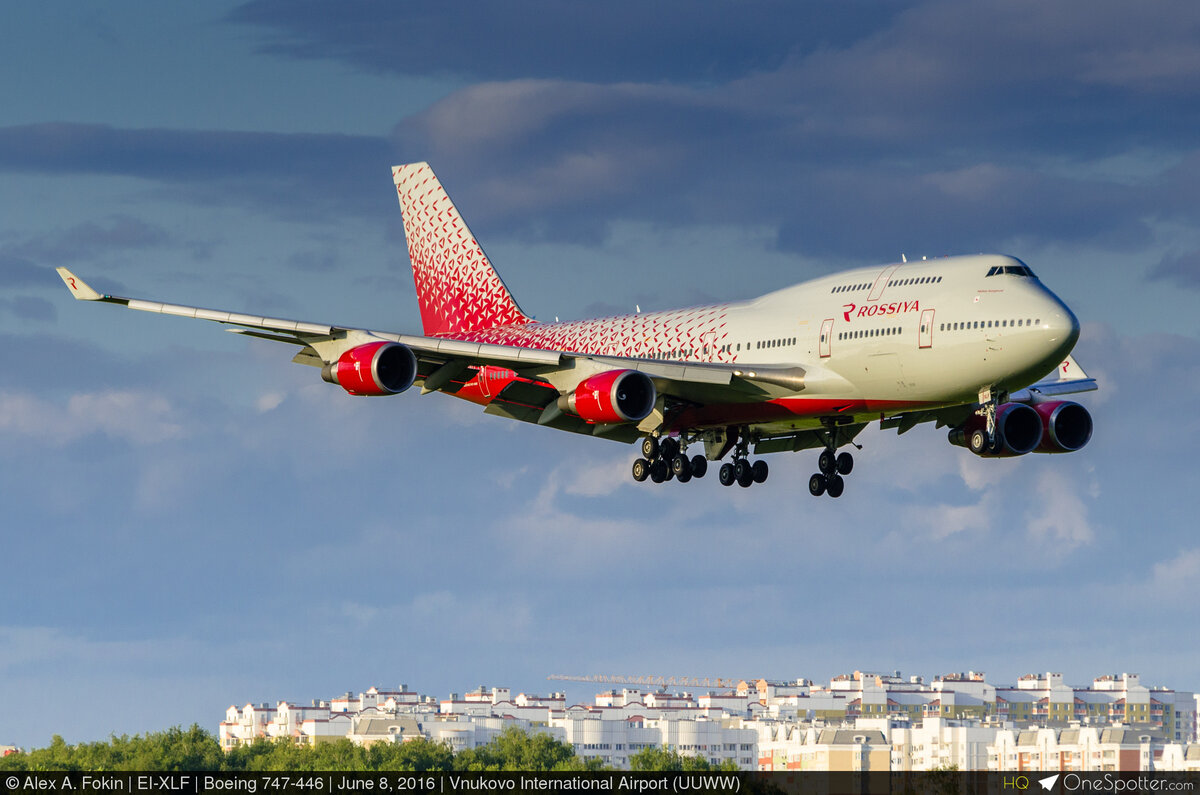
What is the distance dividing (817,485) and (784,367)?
26.0ft

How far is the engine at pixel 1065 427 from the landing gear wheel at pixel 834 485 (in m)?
8.13

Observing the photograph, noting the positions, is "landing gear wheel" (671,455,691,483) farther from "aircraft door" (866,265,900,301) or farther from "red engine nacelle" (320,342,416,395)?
"red engine nacelle" (320,342,416,395)

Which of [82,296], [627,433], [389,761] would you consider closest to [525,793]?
[389,761]

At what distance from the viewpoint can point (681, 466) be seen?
72.5 m

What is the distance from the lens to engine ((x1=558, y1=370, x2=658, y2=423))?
66.4m

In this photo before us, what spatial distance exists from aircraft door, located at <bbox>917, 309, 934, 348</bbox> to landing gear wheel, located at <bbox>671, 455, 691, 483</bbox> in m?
12.7

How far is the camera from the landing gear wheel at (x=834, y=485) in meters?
73.8

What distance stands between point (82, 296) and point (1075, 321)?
119ft

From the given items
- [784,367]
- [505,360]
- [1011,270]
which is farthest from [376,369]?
[1011,270]

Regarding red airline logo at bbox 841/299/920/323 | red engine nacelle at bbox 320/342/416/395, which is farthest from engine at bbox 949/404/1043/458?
red engine nacelle at bbox 320/342/416/395

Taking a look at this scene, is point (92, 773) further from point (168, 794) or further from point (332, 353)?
point (332, 353)

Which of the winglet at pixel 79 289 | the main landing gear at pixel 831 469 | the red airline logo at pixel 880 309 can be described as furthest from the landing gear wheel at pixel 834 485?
the winglet at pixel 79 289

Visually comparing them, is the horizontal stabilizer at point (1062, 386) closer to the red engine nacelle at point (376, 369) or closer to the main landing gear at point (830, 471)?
the main landing gear at point (830, 471)

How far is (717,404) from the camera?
70.9m
